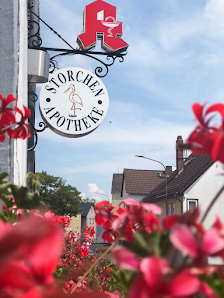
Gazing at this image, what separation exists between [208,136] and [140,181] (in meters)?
43.9

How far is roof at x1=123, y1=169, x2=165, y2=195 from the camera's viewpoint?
42.8 meters

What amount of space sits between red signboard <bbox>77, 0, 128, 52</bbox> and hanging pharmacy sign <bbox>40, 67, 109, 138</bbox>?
3.32ft

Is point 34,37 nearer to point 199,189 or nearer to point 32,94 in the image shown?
point 32,94

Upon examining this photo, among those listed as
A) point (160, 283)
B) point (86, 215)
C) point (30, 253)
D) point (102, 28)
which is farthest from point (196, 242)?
point (86, 215)

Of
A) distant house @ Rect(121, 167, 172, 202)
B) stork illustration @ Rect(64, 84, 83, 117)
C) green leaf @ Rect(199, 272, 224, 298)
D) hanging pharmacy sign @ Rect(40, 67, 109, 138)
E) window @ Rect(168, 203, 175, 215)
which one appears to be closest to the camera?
green leaf @ Rect(199, 272, 224, 298)

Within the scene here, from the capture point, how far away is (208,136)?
2.02 ft

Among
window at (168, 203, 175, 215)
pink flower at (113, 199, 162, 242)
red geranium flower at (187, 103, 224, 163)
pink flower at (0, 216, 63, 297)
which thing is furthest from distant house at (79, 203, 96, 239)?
pink flower at (0, 216, 63, 297)

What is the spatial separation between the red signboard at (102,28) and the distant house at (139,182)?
35106 mm

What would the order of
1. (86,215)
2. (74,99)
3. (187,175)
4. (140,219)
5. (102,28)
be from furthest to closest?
(86,215) → (187,175) → (102,28) → (74,99) → (140,219)

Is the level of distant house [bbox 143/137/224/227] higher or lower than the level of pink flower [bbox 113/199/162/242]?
lower

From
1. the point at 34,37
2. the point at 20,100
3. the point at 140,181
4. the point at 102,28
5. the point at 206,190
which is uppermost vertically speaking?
the point at 102,28

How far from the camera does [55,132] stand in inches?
216

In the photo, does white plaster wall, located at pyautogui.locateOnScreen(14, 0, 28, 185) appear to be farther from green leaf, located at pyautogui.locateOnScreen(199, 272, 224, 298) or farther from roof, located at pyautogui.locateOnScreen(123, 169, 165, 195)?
roof, located at pyautogui.locateOnScreen(123, 169, 165, 195)

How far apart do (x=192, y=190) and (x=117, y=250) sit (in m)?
27.2
